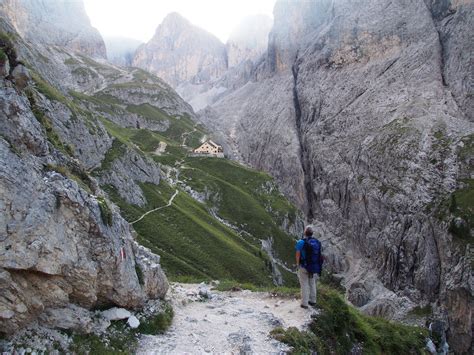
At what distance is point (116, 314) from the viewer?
1457cm

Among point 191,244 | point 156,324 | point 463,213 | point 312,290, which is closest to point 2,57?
point 156,324

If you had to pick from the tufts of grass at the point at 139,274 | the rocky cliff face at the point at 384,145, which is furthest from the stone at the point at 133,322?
the rocky cliff face at the point at 384,145

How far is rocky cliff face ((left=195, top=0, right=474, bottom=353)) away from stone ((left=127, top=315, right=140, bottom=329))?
66.2 metres

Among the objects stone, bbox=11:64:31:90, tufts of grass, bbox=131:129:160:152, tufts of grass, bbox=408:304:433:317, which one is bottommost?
tufts of grass, bbox=408:304:433:317

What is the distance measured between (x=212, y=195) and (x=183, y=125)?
80.4 metres

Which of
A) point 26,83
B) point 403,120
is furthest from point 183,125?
point 26,83

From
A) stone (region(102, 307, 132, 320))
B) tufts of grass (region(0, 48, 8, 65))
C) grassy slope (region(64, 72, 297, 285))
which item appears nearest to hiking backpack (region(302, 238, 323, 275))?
stone (region(102, 307, 132, 320))

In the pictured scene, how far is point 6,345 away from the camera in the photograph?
10.5m

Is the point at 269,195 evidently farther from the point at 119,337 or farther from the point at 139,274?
the point at 119,337

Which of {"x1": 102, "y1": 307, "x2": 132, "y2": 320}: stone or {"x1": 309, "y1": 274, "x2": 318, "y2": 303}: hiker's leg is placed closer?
{"x1": 102, "y1": 307, "x2": 132, "y2": 320}: stone

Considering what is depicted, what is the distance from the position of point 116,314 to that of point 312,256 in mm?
8857

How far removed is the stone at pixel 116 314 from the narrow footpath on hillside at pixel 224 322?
1.22 metres

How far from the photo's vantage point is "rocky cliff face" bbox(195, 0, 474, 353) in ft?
257

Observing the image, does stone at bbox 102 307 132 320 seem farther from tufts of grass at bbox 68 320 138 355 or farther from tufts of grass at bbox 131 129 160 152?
tufts of grass at bbox 131 129 160 152
